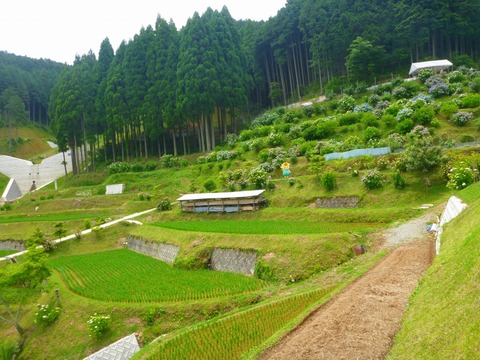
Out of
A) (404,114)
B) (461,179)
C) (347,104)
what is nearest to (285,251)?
(461,179)

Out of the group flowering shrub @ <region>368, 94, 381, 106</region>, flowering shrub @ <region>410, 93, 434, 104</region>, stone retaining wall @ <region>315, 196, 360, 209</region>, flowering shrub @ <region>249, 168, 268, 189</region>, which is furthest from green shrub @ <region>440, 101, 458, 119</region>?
flowering shrub @ <region>249, 168, 268, 189</region>

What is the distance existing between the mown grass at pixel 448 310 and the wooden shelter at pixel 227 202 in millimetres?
15202

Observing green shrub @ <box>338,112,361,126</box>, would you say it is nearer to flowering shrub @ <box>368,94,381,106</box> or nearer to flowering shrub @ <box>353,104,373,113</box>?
flowering shrub @ <box>353,104,373,113</box>

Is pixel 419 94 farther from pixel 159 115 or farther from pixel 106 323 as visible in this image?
pixel 106 323

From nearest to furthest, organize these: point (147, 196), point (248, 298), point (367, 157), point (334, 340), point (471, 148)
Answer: point (334, 340), point (248, 298), point (471, 148), point (367, 157), point (147, 196)

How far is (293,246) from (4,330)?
1415cm

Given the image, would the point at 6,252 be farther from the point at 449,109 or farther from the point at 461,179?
the point at 449,109

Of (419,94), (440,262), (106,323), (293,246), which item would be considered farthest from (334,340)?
(419,94)

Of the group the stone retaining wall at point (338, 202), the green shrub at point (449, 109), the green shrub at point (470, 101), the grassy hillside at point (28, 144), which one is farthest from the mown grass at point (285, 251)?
the grassy hillside at point (28, 144)

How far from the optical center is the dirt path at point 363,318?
8.14m

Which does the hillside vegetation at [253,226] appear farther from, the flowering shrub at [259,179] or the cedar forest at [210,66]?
the cedar forest at [210,66]

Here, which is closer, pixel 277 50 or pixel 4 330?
pixel 4 330

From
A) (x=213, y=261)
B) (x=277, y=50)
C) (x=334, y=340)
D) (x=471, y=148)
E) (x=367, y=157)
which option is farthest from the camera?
(x=277, y=50)

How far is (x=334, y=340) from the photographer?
8.48 m
